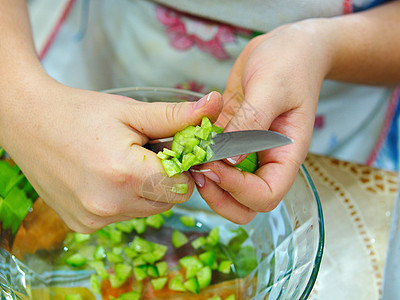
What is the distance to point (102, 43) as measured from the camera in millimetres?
1312

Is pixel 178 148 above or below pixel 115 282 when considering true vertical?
above

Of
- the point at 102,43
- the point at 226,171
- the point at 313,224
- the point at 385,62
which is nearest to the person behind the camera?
the point at 226,171

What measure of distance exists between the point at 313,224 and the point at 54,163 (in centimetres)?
42

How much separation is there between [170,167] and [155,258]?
0.99 ft

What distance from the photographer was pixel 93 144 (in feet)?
1.85

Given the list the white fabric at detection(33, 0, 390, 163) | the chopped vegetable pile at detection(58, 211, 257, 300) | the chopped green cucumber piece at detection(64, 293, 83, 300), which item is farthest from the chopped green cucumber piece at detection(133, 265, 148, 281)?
the white fabric at detection(33, 0, 390, 163)

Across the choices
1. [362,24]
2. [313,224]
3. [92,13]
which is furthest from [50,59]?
[313,224]

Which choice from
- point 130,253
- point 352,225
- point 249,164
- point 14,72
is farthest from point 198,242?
→ point 14,72

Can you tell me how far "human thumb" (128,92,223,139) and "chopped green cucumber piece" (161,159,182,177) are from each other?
49 millimetres

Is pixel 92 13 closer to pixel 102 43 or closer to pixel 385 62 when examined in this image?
pixel 102 43

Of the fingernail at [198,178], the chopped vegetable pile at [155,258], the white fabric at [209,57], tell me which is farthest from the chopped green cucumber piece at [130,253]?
the white fabric at [209,57]

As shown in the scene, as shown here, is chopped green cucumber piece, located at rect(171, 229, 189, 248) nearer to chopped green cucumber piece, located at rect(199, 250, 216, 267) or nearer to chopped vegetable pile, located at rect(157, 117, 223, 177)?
chopped green cucumber piece, located at rect(199, 250, 216, 267)

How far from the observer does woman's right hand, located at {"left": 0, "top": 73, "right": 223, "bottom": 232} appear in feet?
1.82

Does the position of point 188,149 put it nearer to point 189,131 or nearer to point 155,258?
point 189,131
